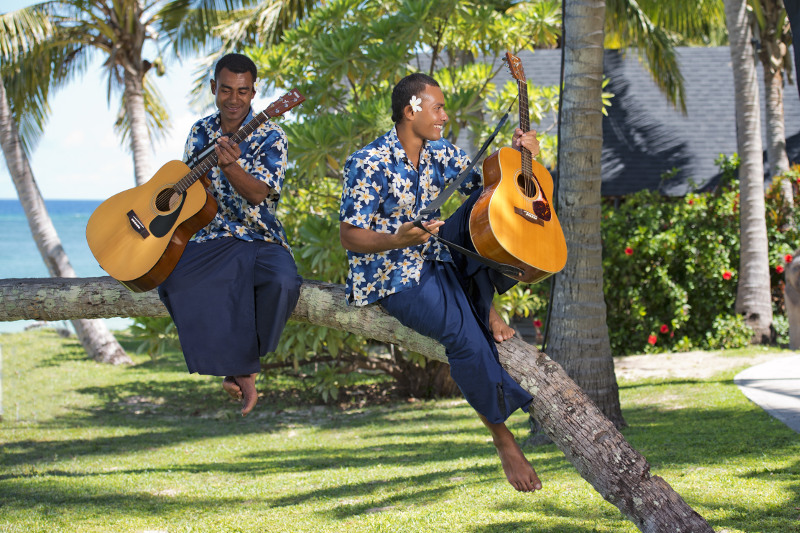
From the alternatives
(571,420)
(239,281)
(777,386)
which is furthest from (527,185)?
(777,386)

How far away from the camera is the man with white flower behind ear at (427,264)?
3.49 meters

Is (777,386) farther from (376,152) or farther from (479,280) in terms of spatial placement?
(376,152)

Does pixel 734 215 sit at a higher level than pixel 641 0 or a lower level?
lower

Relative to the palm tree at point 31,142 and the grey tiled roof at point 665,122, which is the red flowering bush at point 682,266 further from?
the palm tree at point 31,142

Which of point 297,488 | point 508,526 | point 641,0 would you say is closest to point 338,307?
point 508,526

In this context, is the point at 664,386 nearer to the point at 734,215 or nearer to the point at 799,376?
the point at 799,376

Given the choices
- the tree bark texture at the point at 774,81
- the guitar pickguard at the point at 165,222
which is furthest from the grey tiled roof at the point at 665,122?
the guitar pickguard at the point at 165,222

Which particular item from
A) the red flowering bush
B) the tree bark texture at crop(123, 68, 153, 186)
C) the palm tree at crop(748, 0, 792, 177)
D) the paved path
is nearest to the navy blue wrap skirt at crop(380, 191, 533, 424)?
the paved path

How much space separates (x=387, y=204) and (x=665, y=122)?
12.9 metres

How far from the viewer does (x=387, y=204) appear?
12.2 feet

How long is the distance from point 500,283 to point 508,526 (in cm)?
178

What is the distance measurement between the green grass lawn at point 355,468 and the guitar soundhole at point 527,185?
1981 millimetres

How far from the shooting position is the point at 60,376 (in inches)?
531

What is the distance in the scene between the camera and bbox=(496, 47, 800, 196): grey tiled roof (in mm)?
13953
